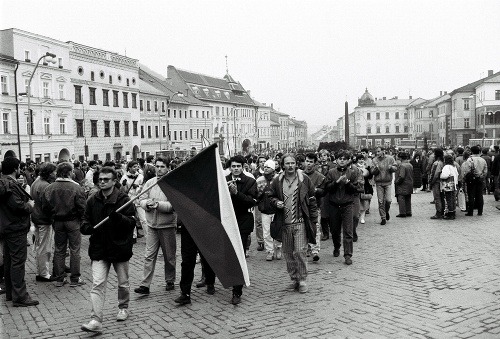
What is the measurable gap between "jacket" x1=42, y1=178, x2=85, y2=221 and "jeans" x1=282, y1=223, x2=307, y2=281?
3.54m

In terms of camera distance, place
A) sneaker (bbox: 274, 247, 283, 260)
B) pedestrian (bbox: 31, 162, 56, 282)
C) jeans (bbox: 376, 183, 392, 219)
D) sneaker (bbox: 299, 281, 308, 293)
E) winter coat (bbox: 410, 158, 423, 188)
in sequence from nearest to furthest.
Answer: sneaker (bbox: 299, 281, 308, 293)
pedestrian (bbox: 31, 162, 56, 282)
sneaker (bbox: 274, 247, 283, 260)
jeans (bbox: 376, 183, 392, 219)
winter coat (bbox: 410, 158, 423, 188)

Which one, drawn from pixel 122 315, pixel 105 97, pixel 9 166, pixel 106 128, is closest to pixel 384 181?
pixel 122 315

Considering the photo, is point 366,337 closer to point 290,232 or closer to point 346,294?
point 346,294

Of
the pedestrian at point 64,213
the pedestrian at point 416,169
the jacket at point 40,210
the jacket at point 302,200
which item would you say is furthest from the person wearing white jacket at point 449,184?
the jacket at point 40,210

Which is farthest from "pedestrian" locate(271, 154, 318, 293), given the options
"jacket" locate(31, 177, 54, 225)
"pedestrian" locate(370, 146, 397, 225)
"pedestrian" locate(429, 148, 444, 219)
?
"pedestrian" locate(429, 148, 444, 219)

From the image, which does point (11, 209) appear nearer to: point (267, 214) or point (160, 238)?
point (160, 238)

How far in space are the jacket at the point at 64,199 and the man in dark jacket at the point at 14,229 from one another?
37.1 inches

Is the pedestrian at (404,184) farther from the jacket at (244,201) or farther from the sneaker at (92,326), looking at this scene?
the sneaker at (92,326)

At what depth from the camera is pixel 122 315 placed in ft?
21.9

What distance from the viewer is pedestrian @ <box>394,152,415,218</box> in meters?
15.2

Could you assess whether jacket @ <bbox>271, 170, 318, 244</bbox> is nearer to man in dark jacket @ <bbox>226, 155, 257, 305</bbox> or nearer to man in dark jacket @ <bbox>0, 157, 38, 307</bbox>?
man in dark jacket @ <bbox>226, 155, 257, 305</bbox>

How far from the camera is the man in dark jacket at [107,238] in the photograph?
20.8ft

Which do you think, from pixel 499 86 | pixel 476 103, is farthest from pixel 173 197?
pixel 476 103

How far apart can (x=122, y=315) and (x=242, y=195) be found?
236 cm
